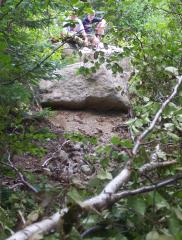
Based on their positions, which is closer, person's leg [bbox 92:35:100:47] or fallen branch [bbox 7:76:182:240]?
fallen branch [bbox 7:76:182:240]

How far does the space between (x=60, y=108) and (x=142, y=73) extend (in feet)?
7.36

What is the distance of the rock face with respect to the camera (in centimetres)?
654

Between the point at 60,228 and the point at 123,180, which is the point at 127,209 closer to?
the point at 123,180

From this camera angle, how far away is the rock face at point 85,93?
6535mm

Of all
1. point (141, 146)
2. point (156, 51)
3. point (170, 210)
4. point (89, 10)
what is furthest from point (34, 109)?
point (170, 210)

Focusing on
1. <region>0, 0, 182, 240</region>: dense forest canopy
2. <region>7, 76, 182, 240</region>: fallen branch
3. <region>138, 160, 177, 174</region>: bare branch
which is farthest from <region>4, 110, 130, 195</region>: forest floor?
<region>7, 76, 182, 240</region>: fallen branch

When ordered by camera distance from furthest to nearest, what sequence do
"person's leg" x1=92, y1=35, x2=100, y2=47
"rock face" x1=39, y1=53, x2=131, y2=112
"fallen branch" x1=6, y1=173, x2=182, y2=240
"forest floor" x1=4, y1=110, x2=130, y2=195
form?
1. "rock face" x1=39, y1=53, x2=131, y2=112
2. "person's leg" x1=92, y1=35, x2=100, y2=47
3. "forest floor" x1=4, y1=110, x2=130, y2=195
4. "fallen branch" x1=6, y1=173, x2=182, y2=240

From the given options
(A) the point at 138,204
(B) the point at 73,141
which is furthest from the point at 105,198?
(B) the point at 73,141

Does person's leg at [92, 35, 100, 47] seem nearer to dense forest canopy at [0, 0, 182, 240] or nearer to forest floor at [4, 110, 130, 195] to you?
dense forest canopy at [0, 0, 182, 240]

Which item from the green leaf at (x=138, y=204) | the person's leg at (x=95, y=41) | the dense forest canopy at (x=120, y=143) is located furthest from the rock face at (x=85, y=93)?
the green leaf at (x=138, y=204)

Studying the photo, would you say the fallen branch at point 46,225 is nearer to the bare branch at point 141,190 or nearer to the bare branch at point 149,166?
the bare branch at point 141,190

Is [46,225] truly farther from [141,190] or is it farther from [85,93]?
[85,93]

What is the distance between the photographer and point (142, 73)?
4641 millimetres

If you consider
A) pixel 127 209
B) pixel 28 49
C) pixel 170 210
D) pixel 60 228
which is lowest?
pixel 28 49
